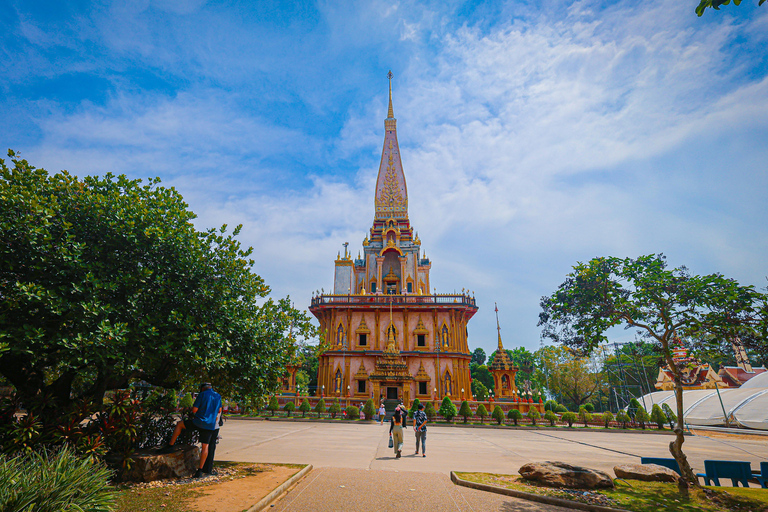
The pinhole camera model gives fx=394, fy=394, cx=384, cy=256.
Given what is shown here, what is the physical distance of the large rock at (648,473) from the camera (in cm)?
848

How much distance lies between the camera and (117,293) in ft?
27.0

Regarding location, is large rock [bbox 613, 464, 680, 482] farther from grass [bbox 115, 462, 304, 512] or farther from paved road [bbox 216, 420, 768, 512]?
grass [bbox 115, 462, 304, 512]

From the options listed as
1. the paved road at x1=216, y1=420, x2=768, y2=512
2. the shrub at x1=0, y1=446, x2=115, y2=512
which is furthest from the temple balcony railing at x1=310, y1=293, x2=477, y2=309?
the shrub at x1=0, y1=446, x2=115, y2=512

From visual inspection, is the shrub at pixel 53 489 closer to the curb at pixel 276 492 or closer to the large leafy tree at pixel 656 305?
the curb at pixel 276 492

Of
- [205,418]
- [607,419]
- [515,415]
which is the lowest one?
[607,419]

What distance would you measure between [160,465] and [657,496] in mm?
9548

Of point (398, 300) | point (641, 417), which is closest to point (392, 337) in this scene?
point (398, 300)

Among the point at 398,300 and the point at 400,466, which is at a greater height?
the point at 398,300

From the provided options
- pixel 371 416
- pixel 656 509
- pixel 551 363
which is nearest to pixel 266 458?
pixel 656 509

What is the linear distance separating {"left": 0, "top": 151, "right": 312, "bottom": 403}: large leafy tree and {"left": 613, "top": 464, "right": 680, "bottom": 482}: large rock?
28.2 feet

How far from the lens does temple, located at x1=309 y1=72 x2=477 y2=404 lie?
38781 millimetres

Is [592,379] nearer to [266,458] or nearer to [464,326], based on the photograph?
[464,326]

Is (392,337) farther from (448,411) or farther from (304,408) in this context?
(304,408)

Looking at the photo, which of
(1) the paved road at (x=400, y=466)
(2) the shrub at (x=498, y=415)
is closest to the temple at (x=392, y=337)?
(2) the shrub at (x=498, y=415)
